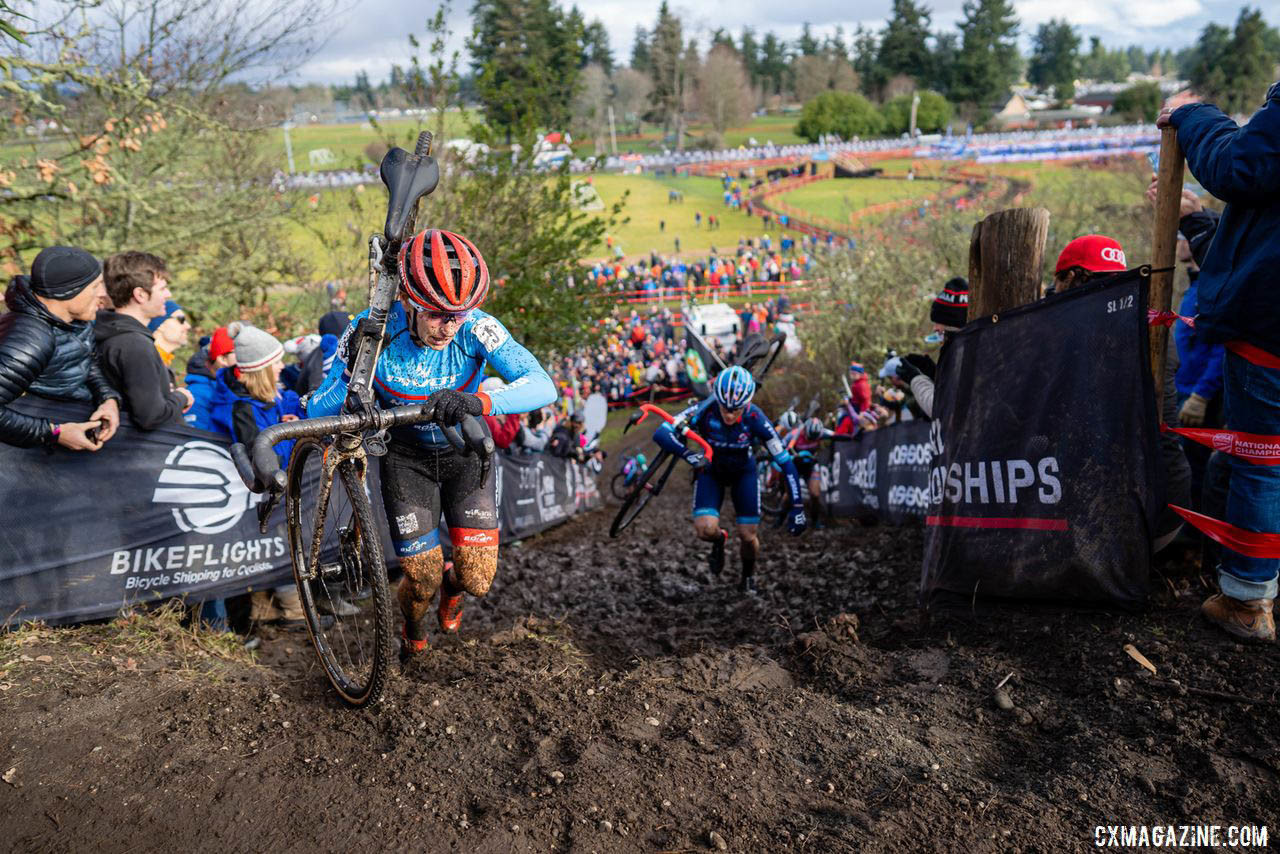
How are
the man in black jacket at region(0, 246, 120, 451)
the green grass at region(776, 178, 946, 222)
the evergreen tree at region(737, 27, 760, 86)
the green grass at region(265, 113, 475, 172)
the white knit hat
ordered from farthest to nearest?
the evergreen tree at region(737, 27, 760, 86) → the green grass at region(776, 178, 946, 222) → the green grass at region(265, 113, 475, 172) → the white knit hat → the man in black jacket at region(0, 246, 120, 451)

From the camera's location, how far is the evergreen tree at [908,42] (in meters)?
99.9

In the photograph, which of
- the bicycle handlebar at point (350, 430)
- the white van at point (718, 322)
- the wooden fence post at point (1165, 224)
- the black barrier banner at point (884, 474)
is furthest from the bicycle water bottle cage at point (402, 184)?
the white van at point (718, 322)

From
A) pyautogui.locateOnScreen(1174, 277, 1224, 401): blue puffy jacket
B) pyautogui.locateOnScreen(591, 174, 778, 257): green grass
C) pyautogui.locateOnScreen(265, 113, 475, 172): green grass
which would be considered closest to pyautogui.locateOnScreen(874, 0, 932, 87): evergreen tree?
pyautogui.locateOnScreen(591, 174, 778, 257): green grass

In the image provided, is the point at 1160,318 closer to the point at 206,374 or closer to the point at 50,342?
the point at 50,342

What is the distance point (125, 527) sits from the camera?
17.1ft

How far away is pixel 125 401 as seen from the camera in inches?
204

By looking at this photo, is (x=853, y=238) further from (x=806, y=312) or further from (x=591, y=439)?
(x=591, y=439)

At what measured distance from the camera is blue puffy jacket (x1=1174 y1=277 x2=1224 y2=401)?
4.69 m

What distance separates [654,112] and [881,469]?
343 feet

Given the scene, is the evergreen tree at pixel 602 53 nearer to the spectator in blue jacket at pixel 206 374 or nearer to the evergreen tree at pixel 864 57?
the evergreen tree at pixel 864 57

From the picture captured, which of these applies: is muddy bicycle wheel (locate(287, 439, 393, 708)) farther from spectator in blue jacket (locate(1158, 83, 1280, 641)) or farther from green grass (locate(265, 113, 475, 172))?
green grass (locate(265, 113, 475, 172))

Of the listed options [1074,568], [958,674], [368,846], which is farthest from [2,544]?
[1074,568]

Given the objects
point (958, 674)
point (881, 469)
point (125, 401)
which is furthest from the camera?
point (881, 469)

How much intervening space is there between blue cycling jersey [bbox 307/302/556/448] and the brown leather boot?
338cm
